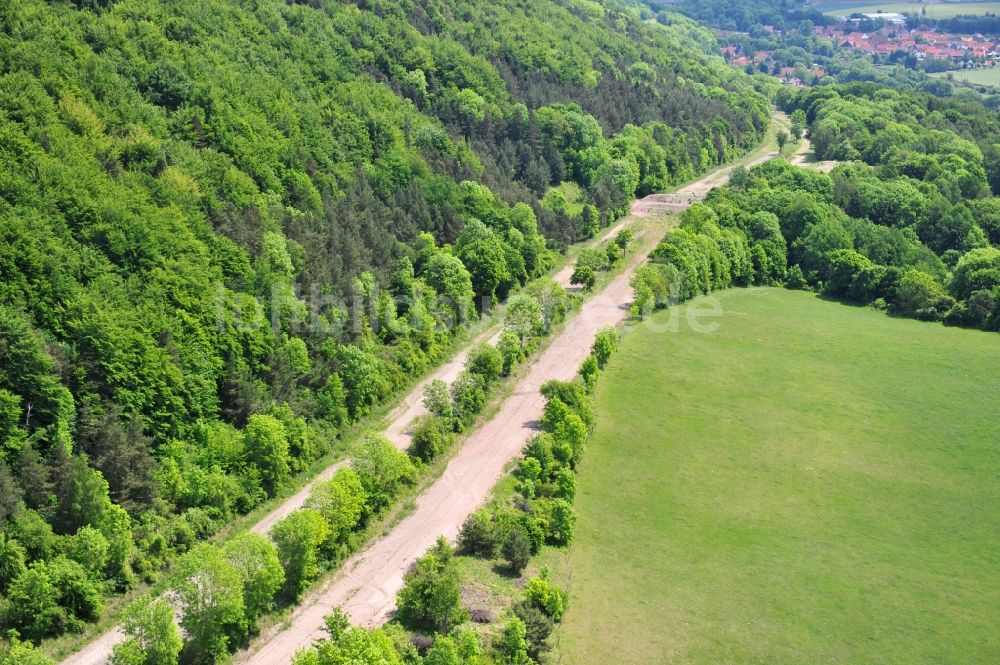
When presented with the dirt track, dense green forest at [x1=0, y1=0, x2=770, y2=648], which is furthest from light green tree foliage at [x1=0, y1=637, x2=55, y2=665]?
dense green forest at [x1=0, y1=0, x2=770, y2=648]

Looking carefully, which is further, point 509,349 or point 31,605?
point 509,349

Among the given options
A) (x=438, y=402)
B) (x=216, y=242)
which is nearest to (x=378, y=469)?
(x=438, y=402)

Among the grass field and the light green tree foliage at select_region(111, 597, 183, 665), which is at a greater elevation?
the light green tree foliage at select_region(111, 597, 183, 665)

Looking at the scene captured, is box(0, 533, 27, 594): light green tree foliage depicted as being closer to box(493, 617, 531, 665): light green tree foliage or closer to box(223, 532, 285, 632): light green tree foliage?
box(223, 532, 285, 632): light green tree foliage

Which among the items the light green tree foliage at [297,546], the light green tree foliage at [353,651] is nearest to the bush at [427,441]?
the light green tree foliage at [297,546]

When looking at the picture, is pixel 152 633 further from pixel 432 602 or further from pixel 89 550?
pixel 432 602

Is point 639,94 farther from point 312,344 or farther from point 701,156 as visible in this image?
point 312,344
